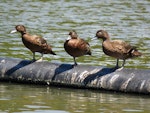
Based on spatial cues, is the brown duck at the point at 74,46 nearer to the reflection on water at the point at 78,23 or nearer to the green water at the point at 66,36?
the green water at the point at 66,36

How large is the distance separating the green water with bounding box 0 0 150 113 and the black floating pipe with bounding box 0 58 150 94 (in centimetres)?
24

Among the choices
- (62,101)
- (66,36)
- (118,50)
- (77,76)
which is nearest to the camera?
(62,101)

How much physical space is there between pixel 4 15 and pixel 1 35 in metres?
6.17

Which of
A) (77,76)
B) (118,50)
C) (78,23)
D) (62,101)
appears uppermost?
(78,23)

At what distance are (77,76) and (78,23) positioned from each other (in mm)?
12151

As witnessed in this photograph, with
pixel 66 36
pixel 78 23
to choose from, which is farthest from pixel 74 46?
pixel 78 23

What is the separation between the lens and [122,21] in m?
27.8

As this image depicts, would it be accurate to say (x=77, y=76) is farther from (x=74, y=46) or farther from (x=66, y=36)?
(x=66, y=36)

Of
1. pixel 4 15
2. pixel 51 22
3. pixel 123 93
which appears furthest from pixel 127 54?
pixel 4 15

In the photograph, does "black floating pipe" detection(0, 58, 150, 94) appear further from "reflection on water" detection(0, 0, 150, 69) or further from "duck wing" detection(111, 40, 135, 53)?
"reflection on water" detection(0, 0, 150, 69)

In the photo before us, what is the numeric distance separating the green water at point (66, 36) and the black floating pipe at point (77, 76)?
24 cm

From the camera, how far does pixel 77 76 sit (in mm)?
14703

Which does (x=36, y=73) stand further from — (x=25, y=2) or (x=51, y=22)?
(x=25, y=2)

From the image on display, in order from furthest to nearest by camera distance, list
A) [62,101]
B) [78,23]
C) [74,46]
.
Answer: [78,23] → [74,46] → [62,101]
